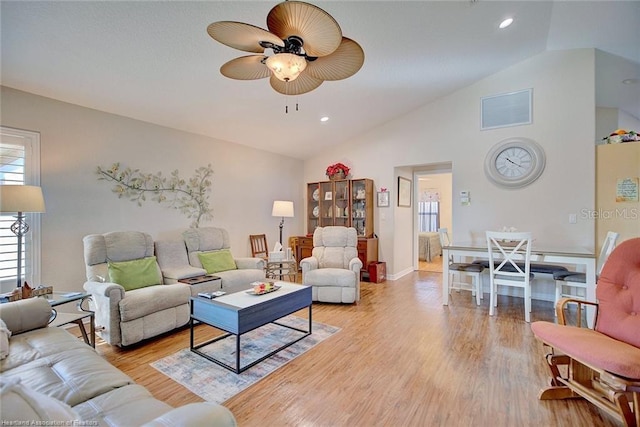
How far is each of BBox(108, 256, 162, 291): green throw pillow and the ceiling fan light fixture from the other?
259 centimetres

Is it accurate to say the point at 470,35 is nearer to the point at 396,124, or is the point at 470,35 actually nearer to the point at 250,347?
the point at 396,124

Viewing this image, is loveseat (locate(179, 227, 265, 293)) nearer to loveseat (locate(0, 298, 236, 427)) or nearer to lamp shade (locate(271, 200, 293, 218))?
lamp shade (locate(271, 200, 293, 218))

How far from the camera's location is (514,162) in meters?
4.38

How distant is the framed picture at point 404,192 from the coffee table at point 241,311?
3489mm

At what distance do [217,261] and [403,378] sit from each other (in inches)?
110

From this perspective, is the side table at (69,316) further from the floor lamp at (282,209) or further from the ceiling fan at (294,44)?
the floor lamp at (282,209)

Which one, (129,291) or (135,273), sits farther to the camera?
(135,273)

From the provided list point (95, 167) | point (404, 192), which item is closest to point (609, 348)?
point (404, 192)

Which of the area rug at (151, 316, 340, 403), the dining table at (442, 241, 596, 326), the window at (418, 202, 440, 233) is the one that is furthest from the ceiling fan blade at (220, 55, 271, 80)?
the window at (418, 202, 440, 233)

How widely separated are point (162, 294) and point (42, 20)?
2426 mm

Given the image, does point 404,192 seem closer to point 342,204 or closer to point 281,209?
point 342,204

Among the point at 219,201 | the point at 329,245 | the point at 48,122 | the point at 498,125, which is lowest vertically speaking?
the point at 329,245

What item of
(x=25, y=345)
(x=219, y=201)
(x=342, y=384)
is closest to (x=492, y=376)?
(x=342, y=384)

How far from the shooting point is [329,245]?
4637 mm
